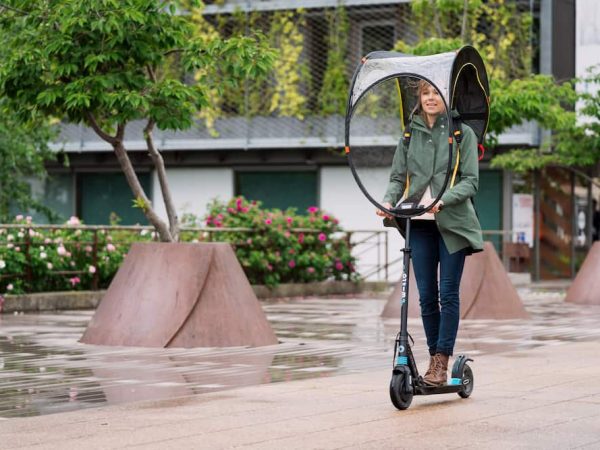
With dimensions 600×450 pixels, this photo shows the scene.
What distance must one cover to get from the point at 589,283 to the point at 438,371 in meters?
12.9

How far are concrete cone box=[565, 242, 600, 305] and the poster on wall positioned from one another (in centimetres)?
1403

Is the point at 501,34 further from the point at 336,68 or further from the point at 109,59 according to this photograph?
the point at 109,59

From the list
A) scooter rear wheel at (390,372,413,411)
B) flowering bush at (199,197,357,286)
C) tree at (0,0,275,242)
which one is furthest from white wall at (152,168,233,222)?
scooter rear wheel at (390,372,413,411)

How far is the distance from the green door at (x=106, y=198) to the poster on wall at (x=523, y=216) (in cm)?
1030

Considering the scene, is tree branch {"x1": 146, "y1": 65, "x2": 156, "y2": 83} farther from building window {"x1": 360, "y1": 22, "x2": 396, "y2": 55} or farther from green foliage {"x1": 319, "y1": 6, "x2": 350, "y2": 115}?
building window {"x1": 360, "y1": 22, "x2": 396, "y2": 55}

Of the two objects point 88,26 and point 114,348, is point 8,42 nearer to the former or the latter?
point 88,26

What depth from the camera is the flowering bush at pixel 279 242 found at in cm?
2284

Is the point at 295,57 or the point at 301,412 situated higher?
the point at 295,57

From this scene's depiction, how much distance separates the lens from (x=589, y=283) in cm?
2050

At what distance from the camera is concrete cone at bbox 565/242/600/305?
20.3 meters

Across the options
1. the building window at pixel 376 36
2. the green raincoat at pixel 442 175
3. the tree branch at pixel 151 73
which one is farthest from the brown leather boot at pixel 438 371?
the building window at pixel 376 36

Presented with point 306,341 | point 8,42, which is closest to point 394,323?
point 306,341

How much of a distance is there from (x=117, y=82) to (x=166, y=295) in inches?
76.3

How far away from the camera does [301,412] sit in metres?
7.55
